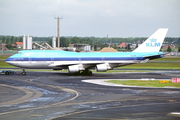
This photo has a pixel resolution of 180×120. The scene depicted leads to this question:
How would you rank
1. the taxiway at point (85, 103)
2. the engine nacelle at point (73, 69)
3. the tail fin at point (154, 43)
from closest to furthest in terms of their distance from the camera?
the taxiway at point (85, 103)
the engine nacelle at point (73, 69)
the tail fin at point (154, 43)

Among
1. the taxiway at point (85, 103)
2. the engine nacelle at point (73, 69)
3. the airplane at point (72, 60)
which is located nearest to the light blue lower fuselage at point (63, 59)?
the airplane at point (72, 60)

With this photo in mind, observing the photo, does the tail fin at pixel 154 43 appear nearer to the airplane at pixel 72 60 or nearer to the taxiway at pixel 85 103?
the airplane at pixel 72 60

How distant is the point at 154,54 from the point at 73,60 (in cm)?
1707

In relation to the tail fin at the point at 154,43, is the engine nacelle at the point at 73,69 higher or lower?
lower

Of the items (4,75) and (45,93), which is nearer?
(45,93)

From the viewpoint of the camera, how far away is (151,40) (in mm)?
67000

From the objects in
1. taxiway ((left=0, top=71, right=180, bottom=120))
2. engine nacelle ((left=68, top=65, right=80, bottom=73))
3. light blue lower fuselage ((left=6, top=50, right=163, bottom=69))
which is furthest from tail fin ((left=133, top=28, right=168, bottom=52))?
taxiway ((left=0, top=71, right=180, bottom=120))

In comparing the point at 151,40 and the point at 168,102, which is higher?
the point at 151,40

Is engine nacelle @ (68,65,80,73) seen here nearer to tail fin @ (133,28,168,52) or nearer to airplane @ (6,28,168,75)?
airplane @ (6,28,168,75)

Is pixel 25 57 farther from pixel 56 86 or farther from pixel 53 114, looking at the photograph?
pixel 53 114

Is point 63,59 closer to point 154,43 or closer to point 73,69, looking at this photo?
point 73,69

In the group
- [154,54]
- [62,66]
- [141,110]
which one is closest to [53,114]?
[141,110]

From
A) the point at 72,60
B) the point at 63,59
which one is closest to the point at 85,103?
the point at 72,60

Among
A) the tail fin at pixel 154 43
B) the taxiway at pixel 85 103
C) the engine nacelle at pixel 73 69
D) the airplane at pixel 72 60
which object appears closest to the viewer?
the taxiway at pixel 85 103
